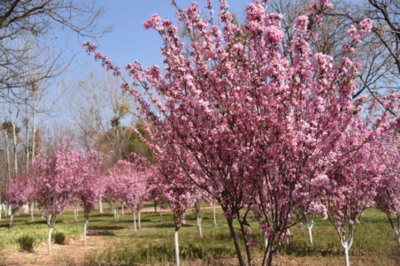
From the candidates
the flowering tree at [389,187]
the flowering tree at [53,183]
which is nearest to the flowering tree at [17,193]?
the flowering tree at [53,183]

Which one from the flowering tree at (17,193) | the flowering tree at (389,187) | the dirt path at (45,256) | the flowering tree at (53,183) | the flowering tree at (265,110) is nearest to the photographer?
the flowering tree at (265,110)

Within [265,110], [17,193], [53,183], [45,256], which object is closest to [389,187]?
[265,110]

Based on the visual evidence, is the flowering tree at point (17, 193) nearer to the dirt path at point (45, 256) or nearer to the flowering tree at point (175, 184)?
the dirt path at point (45, 256)

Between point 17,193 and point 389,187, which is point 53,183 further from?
point 17,193

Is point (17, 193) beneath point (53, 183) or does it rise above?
beneath

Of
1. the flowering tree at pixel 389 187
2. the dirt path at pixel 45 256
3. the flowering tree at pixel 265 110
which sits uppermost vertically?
the flowering tree at pixel 265 110

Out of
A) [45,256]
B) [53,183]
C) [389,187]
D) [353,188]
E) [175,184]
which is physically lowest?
[45,256]

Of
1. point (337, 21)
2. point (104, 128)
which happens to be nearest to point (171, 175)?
point (337, 21)

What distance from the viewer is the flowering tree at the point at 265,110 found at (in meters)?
3.29

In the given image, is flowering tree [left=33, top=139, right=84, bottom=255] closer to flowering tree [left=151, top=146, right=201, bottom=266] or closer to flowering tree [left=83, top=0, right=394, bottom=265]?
flowering tree [left=151, top=146, right=201, bottom=266]

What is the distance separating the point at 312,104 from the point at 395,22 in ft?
34.7

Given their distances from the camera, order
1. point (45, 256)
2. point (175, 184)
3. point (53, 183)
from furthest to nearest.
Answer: point (53, 183), point (45, 256), point (175, 184)

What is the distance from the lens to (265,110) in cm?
342

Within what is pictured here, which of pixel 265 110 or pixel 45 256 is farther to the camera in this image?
pixel 45 256
